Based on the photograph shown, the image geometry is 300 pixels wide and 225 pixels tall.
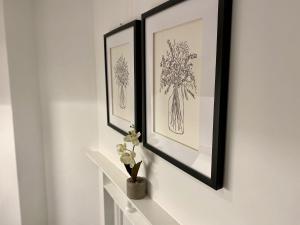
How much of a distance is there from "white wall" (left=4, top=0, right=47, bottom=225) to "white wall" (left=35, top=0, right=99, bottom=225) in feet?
0.14

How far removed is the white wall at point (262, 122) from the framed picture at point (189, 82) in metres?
0.03

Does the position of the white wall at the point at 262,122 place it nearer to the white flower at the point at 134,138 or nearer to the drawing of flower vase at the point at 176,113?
the drawing of flower vase at the point at 176,113

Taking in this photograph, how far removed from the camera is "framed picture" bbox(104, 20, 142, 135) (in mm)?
1007

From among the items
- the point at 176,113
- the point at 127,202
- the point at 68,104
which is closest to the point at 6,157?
the point at 68,104

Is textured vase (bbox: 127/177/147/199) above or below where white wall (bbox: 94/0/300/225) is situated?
below

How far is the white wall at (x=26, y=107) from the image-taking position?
5.06 feet

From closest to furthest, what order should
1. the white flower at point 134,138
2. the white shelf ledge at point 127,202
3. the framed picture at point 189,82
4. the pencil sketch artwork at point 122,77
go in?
1. the framed picture at point 189,82
2. the white shelf ledge at point 127,202
3. the white flower at point 134,138
4. the pencil sketch artwork at point 122,77

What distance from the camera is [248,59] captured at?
53 centimetres

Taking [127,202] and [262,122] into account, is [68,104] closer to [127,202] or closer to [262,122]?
[127,202]

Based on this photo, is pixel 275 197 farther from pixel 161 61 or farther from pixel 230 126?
pixel 161 61

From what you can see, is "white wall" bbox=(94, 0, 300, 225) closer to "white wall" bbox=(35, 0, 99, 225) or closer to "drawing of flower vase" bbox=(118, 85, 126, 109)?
"drawing of flower vase" bbox=(118, 85, 126, 109)

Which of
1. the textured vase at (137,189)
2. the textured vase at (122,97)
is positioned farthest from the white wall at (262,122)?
the textured vase at (122,97)

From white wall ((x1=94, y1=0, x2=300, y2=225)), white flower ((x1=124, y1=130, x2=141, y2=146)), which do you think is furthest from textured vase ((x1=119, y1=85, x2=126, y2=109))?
white wall ((x1=94, y1=0, x2=300, y2=225))

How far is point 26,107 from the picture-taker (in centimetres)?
164
